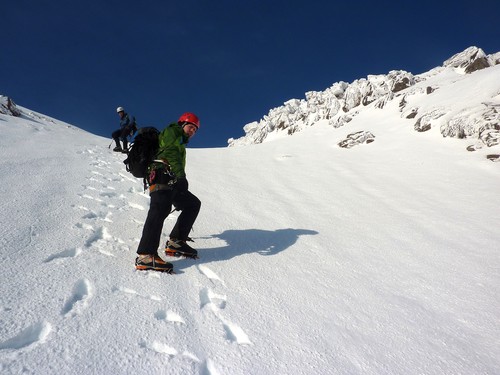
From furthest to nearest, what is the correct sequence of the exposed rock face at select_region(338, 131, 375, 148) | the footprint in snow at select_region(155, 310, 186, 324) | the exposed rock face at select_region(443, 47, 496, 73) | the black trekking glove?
the exposed rock face at select_region(443, 47, 496, 73)
the exposed rock face at select_region(338, 131, 375, 148)
the black trekking glove
the footprint in snow at select_region(155, 310, 186, 324)

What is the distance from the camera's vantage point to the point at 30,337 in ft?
7.73

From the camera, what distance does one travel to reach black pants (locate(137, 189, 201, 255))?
12.7ft

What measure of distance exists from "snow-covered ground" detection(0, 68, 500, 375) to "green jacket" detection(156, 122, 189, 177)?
141 centimetres

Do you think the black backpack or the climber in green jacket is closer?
the climber in green jacket

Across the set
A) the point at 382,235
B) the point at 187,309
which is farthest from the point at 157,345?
the point at 382,235

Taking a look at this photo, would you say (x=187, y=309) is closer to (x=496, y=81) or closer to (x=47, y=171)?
(x=47, y=171)

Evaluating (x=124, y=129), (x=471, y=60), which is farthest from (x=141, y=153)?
(x=471, y=60)

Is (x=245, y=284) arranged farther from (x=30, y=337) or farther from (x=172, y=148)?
(x=30, y=337)

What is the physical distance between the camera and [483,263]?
16.9 ft

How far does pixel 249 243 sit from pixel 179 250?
1392 millimetres

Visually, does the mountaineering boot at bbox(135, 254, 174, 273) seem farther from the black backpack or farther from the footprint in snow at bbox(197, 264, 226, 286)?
the black backpack

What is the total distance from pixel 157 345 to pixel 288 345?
3.91ft

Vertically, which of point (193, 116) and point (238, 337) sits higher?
point (193, 116)

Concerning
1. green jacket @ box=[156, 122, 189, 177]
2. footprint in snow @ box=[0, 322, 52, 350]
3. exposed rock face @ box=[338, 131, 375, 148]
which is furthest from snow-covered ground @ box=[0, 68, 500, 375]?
exposed rock face @ box=[338, 131, 375, 148]
